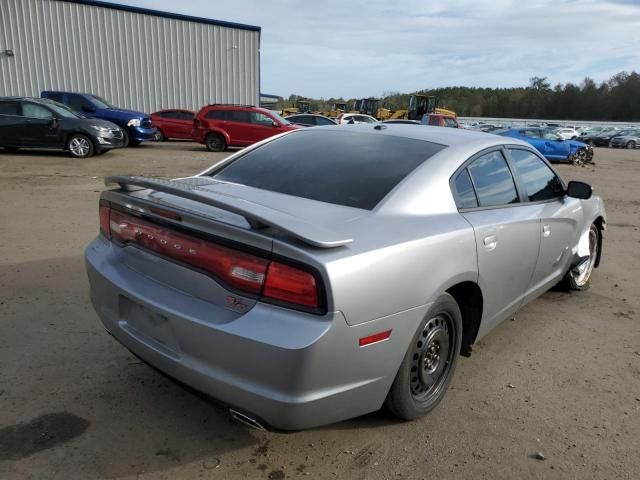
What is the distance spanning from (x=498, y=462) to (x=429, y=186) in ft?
4.73

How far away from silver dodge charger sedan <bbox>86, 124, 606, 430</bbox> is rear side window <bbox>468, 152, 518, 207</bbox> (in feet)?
0.04

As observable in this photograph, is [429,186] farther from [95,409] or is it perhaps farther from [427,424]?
[95,409]

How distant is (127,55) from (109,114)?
10537 millimetres

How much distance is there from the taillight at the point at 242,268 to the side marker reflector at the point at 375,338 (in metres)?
0.28

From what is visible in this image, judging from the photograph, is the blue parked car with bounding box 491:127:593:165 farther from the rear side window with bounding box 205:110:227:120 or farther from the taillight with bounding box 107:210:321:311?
the taillight with bounding box 107:210:321:311

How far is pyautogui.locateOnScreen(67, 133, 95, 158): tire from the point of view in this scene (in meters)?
13.3

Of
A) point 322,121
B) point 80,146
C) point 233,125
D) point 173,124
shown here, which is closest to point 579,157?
point 322,121

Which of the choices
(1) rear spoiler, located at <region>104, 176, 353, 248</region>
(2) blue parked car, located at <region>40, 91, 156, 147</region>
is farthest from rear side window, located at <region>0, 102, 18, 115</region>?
(1) rear spoiler, located at <region>104, 176, 353, 248</region>

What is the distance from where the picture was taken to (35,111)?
13188 millimetres

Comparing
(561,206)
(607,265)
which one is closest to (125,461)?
(561,206)

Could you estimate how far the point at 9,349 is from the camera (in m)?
3.33

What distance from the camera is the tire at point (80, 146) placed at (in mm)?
13344

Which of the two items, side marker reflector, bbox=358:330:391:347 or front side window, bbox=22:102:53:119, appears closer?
side marker reflector, bbox=358:330:391:347

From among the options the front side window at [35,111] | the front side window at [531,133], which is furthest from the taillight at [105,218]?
the front side window at [531,133]
